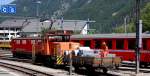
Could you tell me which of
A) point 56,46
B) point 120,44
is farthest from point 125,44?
point 56,46

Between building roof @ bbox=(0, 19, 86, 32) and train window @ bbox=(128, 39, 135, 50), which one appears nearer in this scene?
train window @ bbox=(128, 39, 135, 50)

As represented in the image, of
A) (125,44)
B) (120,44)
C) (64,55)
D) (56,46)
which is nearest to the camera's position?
(64,55)

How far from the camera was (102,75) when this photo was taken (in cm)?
2647

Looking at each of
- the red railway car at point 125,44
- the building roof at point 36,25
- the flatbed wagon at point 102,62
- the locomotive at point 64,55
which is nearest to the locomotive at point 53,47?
the locomotive at point 64,55

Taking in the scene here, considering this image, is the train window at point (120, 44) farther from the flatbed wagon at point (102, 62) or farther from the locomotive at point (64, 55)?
the flatbed wagon at point (102, 62)

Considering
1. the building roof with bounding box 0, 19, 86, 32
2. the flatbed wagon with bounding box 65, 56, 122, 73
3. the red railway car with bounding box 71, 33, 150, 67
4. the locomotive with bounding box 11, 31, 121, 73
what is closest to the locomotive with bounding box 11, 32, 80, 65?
the locomotive with bounding box 11, 31, 121, 73

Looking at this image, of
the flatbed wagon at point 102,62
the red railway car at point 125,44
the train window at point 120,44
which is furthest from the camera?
the train window at point 120,44

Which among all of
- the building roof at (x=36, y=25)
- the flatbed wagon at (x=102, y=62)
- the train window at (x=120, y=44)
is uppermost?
the building roof at (x=36, y=25)

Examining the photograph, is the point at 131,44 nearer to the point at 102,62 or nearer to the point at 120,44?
the point at 120,44

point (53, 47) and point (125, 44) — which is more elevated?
point (125, 44)

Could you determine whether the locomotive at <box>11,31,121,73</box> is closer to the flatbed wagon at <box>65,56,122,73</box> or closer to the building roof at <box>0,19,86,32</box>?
the flatbed wagon at <box>65,56,122,73</box>

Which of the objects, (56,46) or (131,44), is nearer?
(56,46)

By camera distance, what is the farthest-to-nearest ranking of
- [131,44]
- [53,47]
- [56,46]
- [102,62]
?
[131,44] → [53,47] → [56,46] → [102,62]

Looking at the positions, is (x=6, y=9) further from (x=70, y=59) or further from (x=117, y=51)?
(x=70, y=59)
